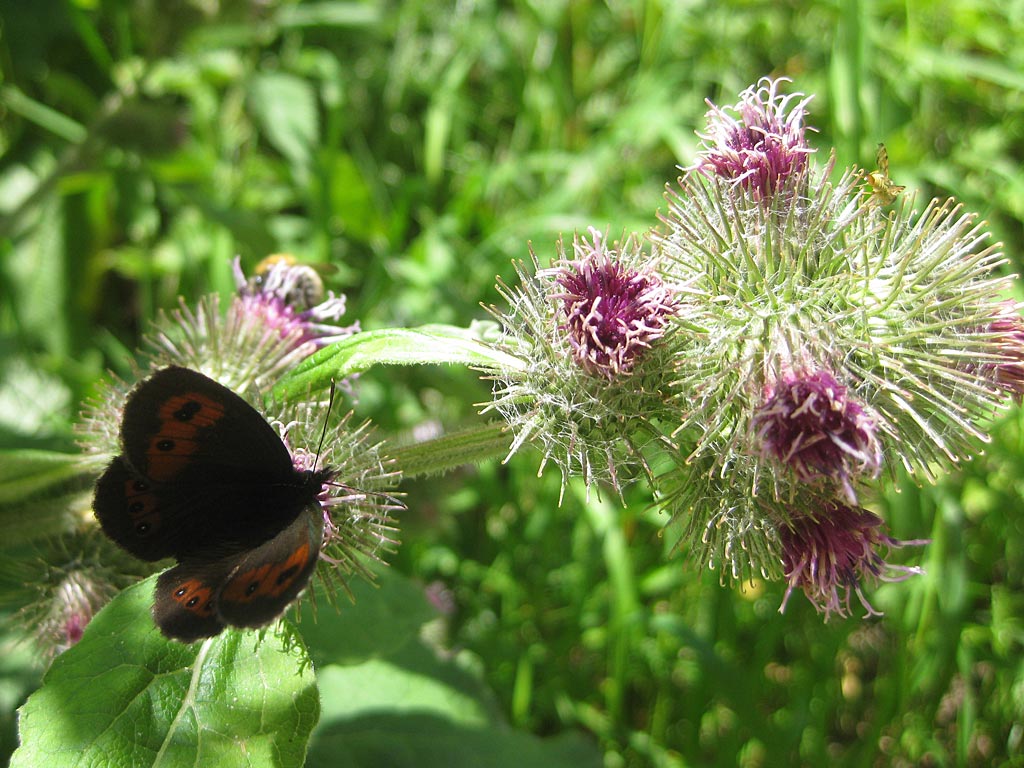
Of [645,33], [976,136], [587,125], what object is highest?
[645,33]

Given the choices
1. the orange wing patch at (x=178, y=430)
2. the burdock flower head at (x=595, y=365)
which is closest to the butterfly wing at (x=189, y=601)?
the orange wing patch at (x=178, y=430)

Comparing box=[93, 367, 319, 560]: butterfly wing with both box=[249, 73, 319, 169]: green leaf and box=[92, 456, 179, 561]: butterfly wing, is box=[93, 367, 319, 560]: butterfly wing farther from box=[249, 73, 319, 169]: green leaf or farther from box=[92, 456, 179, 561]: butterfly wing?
box=[249, 73, 319, 169]: green leaf

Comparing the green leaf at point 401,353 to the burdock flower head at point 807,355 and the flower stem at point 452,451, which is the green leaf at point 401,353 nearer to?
the flower stem at point 452,451

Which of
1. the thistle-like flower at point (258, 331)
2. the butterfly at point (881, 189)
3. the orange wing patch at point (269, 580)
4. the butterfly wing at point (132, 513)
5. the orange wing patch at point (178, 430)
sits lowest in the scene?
the orange wing patch at point (269, 580)

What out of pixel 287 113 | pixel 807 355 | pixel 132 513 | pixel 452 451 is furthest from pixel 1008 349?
pixel 287 113

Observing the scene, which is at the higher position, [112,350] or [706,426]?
[112,350]

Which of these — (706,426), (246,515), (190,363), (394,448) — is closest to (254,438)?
(246,515)

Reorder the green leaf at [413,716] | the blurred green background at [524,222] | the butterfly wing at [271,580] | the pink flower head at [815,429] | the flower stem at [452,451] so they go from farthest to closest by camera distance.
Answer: the blurred green background at [524,222] < the green leaf at [413,716] < the flower stem at [452,451] < the pink flower head at [815,429] < the butterfly wing at [271,580]

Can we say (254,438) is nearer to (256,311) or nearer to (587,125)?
(256,311)
